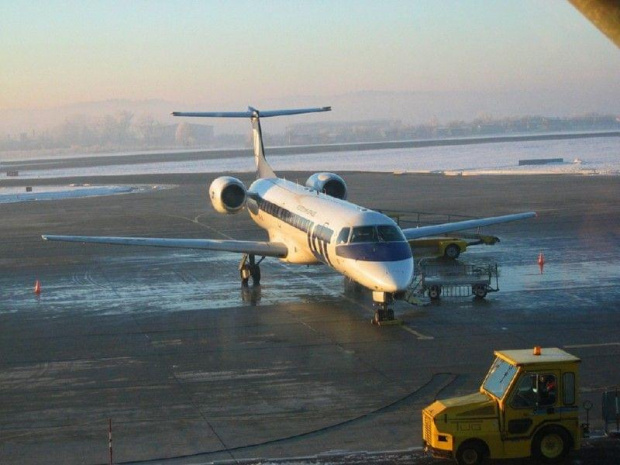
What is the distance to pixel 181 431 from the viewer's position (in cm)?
1533

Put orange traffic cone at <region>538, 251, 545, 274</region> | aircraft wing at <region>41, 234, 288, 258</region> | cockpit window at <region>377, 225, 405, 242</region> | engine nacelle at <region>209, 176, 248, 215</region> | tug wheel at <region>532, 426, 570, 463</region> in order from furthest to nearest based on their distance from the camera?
engine nacelle at <region>209, 176, 248, 215</region> < orange traffic cone at <region>538, 251, 545, 274</region> < aircraft wing at <region>41, 234, 288, 258</region> < cockpit window at <region>377, 225, 405, 242</region> < tug wheel at <region>532, 426, 570, 463</region>

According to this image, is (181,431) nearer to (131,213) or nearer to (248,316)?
(248,316)

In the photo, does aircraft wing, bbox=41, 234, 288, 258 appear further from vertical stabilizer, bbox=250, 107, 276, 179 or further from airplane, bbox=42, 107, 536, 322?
vertical stabilizer, bbox=250, 107, 276, 179

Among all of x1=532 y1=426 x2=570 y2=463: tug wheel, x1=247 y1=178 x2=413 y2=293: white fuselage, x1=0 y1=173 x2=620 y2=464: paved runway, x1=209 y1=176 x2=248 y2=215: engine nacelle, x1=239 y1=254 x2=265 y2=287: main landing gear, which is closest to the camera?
x1=532 y1=426 x2=570 y2=463: tug wheel

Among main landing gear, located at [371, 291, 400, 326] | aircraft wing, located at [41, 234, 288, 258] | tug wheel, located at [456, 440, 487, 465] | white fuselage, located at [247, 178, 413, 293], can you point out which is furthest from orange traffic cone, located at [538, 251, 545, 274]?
tug wheel, located at [456, 440, 487, 465]

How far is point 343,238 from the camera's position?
24828 mm

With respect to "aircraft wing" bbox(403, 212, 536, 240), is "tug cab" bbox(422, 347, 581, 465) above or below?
below

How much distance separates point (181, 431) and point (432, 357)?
669 cm

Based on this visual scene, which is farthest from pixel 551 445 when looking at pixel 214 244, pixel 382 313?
pixel 214 244

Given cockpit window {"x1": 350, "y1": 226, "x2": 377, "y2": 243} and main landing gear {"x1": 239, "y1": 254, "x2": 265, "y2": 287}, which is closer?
cockpit window {"x1": 350, "y1": 226, "x2": 377, "y2": 243}

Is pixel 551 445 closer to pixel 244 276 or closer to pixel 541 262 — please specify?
pixel 244 276

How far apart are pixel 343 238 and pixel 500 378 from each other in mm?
11335

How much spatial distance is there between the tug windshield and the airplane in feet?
28.3

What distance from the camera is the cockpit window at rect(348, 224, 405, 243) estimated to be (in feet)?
79.3
